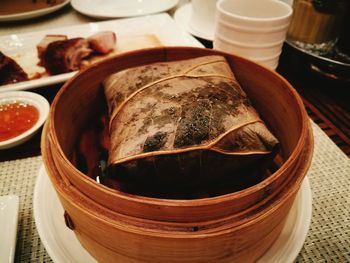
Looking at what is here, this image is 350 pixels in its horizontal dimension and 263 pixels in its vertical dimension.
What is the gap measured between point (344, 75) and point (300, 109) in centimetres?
101

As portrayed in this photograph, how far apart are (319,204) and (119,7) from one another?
2.18m

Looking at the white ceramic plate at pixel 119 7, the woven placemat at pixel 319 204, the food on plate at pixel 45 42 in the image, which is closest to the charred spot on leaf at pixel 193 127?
the woven placemat at pixel 319 204

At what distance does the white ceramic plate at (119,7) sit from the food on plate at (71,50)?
51 cm

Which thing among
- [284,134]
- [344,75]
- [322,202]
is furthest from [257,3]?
[322,202]

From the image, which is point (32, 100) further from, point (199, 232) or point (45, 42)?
point (199, 232)

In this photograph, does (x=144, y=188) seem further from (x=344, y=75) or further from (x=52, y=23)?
(x=52, y=23)

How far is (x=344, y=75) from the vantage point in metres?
1.66

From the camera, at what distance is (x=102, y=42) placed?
1934 mm

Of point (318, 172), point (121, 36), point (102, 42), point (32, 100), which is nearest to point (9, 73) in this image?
point (32, 100)

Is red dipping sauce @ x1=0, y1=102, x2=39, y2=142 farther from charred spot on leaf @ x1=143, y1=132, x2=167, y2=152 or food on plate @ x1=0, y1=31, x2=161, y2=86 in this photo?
charred spot on leaf @ x1=143, y1=132, x2=167, y2=152

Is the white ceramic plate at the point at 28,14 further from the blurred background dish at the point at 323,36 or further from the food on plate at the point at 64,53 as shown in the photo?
the blurred background dish at the point at 323,36

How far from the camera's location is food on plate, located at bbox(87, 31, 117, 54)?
192 cm

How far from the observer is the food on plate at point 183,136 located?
78 centimetres

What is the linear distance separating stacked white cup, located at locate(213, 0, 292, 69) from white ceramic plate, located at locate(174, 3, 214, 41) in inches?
12.4
